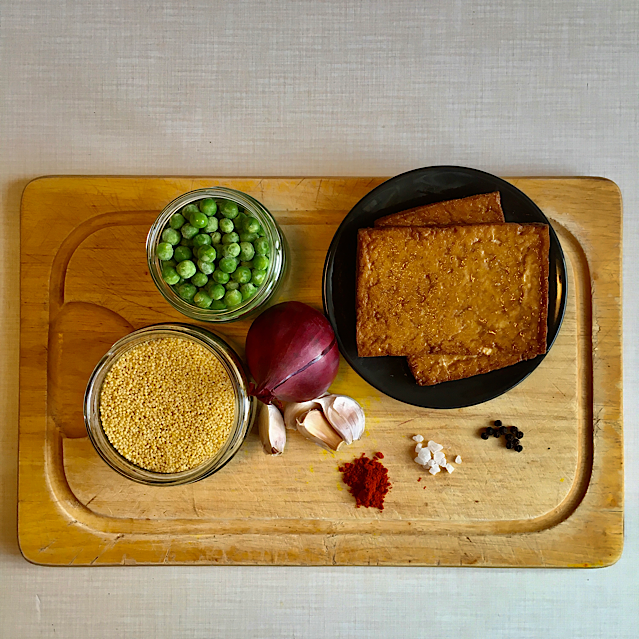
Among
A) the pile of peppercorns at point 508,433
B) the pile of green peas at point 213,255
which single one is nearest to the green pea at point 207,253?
the pile of green peas at point 213,255

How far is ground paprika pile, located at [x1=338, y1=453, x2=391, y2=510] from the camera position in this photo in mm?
1304

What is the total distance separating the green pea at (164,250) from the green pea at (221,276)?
0.10 meters

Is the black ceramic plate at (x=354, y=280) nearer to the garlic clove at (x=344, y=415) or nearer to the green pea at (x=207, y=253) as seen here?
the garlic clove at (x=344, y=415)

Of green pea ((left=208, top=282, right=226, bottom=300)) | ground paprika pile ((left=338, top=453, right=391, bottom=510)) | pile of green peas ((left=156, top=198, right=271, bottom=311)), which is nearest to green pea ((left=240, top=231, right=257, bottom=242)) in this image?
pile of green peas ((left=156, top=198, right=271, bottom=311))

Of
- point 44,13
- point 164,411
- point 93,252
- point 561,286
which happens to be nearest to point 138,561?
point 164,411

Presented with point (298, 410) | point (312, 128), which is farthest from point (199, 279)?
point (312, 128)

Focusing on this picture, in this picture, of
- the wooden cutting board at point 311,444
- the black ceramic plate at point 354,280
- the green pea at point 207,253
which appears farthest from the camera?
the wooden cutting board at point 311,444

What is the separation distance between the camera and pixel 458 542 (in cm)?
134

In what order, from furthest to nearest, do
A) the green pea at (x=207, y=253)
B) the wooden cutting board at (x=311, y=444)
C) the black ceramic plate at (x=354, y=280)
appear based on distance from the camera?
1. the wooden cutting board at (x=311, y=444)
2. the black ceramic plate at (x=354, y=280)
3. the green pea at (x=207, y=253)

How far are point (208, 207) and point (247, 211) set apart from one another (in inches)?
3.3

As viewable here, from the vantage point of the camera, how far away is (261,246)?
1.14m

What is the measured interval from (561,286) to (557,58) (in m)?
0.62

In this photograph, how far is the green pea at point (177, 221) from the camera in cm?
115

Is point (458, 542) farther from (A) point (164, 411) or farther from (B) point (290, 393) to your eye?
(A) point (164, 411)
